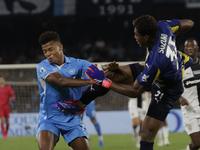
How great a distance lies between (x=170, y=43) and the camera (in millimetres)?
5160

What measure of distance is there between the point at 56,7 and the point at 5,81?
2.75 metres

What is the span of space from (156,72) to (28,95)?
7.82 metres

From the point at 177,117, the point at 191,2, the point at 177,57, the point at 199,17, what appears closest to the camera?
the point at 177,57

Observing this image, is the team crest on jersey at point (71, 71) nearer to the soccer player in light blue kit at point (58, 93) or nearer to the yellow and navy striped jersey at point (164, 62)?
the soccer player in light blue kit at point (58, 93)

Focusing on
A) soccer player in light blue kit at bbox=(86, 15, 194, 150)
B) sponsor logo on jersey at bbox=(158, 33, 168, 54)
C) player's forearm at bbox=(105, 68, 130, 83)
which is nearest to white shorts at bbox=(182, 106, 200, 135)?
soccer player in light blue kit at bbox=(86, 15, 194, 150)

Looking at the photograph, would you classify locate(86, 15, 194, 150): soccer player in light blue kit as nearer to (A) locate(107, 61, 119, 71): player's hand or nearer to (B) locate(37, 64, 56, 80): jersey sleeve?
(A) locate(107, 61, 119, 71): player's hand

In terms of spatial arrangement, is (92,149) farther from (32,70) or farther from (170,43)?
(170,43)

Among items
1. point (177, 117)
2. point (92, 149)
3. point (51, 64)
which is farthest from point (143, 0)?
point (51, 64)

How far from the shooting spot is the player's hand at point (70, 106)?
533 cm

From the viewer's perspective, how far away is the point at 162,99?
217 inches

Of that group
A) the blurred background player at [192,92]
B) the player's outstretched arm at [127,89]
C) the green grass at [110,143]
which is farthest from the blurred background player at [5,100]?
the player's outstretched arm at [127,89]

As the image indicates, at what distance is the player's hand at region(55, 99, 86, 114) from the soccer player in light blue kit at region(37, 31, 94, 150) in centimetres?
5

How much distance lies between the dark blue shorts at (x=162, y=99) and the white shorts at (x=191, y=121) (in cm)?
166

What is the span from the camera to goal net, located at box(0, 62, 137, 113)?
40.0 feet
